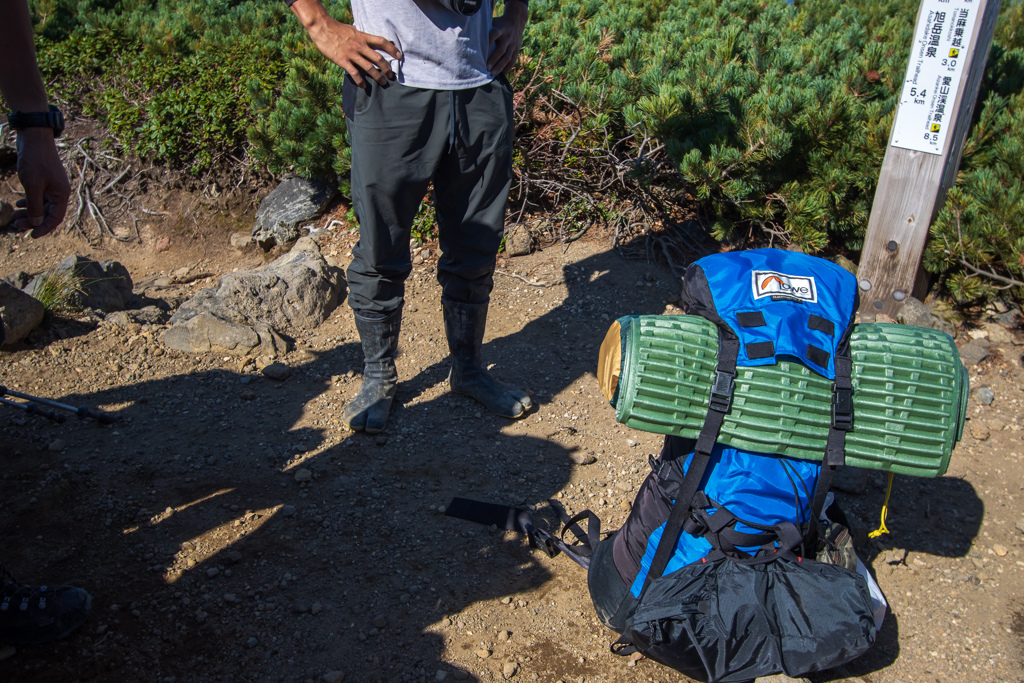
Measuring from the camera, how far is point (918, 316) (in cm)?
379

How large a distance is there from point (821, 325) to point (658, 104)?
8.69 feet

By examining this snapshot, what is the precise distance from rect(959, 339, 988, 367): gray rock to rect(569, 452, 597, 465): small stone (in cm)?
208

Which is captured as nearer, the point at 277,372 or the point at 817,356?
the point at 817,356

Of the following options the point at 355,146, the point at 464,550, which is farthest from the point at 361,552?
the point at 355,146

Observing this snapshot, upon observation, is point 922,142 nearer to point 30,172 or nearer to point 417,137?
point 417,137

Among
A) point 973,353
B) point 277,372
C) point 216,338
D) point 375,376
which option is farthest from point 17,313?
point 973,353

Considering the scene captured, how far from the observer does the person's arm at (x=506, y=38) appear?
277 centimetres

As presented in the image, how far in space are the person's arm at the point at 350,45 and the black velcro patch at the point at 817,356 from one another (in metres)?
1.73

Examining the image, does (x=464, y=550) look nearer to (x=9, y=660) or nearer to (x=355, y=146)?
(x=9, y=660)

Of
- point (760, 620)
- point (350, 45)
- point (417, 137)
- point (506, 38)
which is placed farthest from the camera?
point (506, 38)

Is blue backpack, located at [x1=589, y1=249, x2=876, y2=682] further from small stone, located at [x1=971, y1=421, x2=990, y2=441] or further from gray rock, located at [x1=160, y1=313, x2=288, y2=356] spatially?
gray rock, located at [x1=160, y1=313, x2=288, y2=356]

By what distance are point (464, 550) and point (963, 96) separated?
3.21 meters

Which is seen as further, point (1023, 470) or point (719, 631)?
Result: point (1023, 470)

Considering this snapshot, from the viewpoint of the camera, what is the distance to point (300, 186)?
5.13 metres
